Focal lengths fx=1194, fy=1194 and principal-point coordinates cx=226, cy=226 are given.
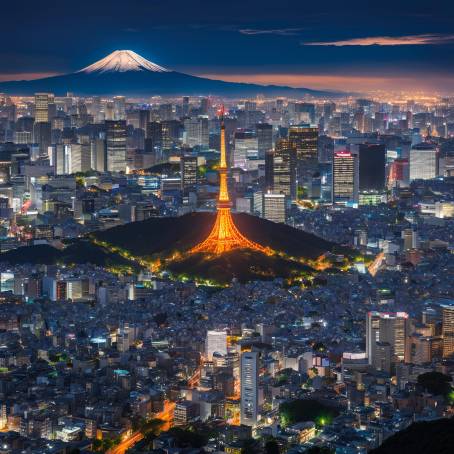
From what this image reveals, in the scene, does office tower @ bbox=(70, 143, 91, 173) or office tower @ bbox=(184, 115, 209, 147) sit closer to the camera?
office tower @ bbox=(70, 143, 91, 173)

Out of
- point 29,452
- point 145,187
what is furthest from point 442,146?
point 29,452

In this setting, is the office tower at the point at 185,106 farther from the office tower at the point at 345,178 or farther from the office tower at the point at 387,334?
the office tower at the point at 387,334

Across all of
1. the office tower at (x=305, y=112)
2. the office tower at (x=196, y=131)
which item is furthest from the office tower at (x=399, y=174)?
the office tower at (x=305, y=112)

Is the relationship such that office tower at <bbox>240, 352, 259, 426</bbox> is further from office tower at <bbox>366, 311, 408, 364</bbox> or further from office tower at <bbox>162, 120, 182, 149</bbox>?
office tower at <bbox>162, 120, 182, 149</bbox>

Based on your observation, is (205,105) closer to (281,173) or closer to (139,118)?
(139,118)

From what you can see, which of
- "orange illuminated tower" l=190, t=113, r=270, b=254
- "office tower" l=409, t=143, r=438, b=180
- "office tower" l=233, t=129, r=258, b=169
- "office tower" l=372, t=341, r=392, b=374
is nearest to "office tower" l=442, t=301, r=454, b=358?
"office tower" l=372, t=341, r=392, b=374

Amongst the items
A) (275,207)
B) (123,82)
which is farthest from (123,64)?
(275,207)
